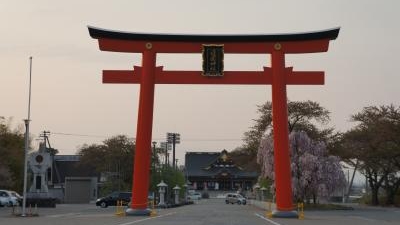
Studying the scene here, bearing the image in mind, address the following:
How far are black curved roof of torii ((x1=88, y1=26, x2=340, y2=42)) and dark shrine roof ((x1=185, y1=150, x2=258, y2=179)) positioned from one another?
83.5 meters

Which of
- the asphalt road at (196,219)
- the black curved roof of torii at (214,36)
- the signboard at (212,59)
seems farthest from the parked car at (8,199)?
the signboard at (212,59)

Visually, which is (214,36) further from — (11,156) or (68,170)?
(68,170)

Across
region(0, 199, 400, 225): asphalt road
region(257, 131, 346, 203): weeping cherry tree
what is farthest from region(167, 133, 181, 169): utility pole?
region(0, 199, 400, 225): asphalt road

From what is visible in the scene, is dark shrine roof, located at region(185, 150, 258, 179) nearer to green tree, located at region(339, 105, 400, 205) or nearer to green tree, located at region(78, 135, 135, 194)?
green tree, located at region(78, 135, 135, 194)

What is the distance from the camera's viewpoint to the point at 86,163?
95750mm

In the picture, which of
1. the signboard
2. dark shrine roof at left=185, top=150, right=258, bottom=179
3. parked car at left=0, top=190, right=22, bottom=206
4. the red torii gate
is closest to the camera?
the red torii gate

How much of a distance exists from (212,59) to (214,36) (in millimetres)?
1305

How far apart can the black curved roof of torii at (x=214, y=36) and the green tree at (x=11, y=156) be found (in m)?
25.9

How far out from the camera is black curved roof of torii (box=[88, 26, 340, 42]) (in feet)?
114

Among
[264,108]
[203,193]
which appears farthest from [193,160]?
[264,108]

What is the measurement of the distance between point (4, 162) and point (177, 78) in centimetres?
2883

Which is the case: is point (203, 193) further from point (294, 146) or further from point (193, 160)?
point (294, 146)

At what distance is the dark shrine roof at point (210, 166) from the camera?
11888 cm

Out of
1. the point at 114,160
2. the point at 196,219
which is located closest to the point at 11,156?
the point at 114,160
